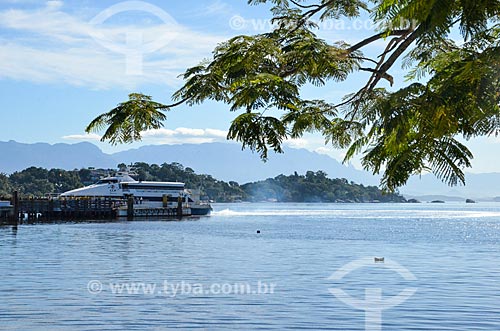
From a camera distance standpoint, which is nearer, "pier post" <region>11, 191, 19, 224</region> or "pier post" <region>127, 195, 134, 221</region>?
"pier post" <region>11, 191, 19, 224</region>

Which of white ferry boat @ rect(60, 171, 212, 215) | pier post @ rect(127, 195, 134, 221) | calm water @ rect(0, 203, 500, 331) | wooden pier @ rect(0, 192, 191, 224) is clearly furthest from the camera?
white ferry boat @ rect(60, 171, 212, 215)

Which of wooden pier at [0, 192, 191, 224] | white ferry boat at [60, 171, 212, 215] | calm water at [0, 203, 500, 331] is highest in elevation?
white ferry boat at [60, 171, 212, 215]

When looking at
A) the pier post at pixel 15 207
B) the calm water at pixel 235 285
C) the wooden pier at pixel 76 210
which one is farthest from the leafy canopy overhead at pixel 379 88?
the wooden pier at pixel 76 210

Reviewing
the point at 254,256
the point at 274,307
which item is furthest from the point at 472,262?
the point at 274,307

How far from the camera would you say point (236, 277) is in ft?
99.3

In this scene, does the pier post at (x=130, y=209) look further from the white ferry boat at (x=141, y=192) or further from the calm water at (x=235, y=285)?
the calm water at (x=235, y=285)

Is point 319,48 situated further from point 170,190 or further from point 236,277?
point 170,190

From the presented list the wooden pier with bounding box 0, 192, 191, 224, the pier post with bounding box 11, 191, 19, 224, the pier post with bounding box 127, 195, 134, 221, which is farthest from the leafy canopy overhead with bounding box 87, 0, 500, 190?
the pier post with bounding box 127, 195, 134, 221

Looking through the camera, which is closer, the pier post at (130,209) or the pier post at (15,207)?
the pier post at (15,207)

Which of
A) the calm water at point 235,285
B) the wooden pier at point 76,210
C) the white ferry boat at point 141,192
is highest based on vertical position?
the white ferry boat at point 141,192

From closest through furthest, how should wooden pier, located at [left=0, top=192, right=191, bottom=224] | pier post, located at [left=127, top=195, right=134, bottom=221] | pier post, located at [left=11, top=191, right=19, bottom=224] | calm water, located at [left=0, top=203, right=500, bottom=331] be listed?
calm water, located at [left=0, top=203, right=500, bottom=331] → pier post, located at [left=11, top=191, right=19, bottom=224] → wooden pier, located at [left=0, top=192, right=191, bottom=224] → pier post, located at [left=127, top=195, right=134, bottom=221]

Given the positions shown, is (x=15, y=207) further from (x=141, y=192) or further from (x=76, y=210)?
(x=141, y=192)

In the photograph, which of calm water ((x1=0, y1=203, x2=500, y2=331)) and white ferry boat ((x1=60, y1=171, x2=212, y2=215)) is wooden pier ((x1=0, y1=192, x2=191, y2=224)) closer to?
white ferry boat ((x1=60, y1=171, x2=212, y2=215))

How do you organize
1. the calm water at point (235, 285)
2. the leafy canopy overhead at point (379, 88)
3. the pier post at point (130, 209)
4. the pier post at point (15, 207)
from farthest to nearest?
the pier post at point (130, 209) → the pier post at point (15, 207) → the calm water at point (235, 285) → the leafy canopy overhead at point (379, 88)
